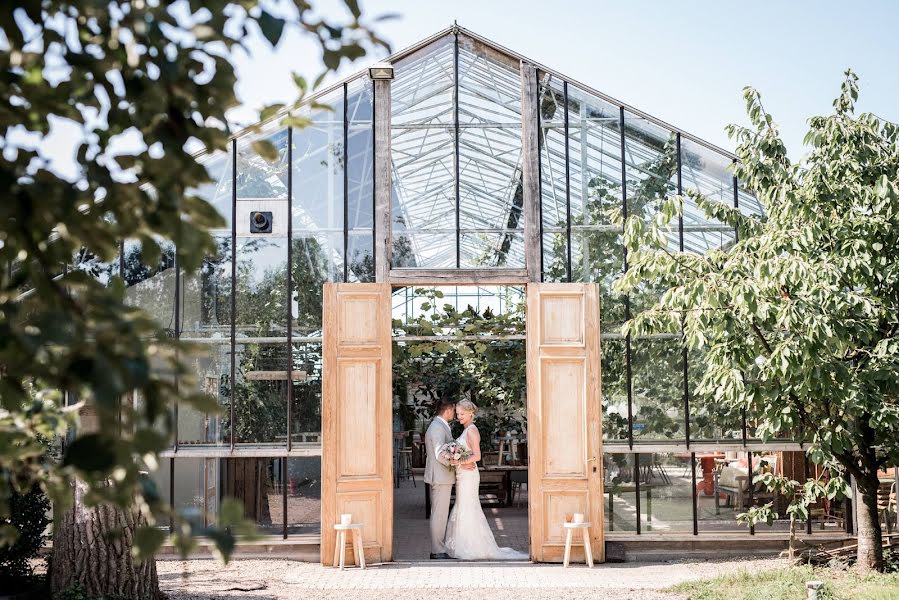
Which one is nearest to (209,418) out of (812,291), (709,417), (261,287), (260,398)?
(260,398)

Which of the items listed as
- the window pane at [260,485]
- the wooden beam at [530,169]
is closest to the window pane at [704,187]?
the wooden beam at [530,169]

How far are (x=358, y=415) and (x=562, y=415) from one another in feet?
6.34

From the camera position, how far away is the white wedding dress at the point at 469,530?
381 inches

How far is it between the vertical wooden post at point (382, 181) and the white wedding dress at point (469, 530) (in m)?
2.21

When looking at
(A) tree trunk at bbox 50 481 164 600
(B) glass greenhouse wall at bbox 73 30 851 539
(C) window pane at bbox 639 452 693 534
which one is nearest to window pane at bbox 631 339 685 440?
(B) glass greenhouse wall at bbox 73 30 851 539

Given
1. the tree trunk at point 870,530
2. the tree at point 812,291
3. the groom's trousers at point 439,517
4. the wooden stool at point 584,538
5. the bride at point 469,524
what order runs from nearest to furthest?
the tree at point 812,291
the tree trunk at point 870,530
the wooden stool at point 584,538
the bride at point 469,524
the groom's trousers at point 439,517

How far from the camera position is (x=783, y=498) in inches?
356

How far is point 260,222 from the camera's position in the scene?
919cm

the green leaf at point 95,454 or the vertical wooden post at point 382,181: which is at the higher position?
the vertical wooden post at point 382,181

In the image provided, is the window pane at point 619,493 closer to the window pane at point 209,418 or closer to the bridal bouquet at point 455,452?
the bridal bouquet at point 455,452

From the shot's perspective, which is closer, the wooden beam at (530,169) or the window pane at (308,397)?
the window pane at (308,397)

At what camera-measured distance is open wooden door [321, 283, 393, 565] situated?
8781 mm

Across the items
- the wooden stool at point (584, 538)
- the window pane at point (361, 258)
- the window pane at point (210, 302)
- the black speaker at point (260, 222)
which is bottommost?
the wooden stool at point (584, 538)

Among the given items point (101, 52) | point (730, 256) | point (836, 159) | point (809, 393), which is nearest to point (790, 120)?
point (836, 159)
